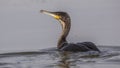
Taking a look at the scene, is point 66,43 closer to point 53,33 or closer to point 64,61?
point 53,33

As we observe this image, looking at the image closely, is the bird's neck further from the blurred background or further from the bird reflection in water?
the bird reflection in water

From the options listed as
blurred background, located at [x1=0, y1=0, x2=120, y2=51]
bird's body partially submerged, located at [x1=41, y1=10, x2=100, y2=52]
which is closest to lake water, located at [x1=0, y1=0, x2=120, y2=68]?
blurred background, located at [x1=0, y1=0, x2=120, y2=51]

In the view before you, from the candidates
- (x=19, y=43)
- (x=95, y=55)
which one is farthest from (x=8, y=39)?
(x=95, y=55)

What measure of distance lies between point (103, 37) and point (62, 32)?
1.20 m

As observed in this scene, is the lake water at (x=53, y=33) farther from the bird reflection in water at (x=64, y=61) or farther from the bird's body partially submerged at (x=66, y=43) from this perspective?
the bird's body partially submerged at (x=66, y=43)

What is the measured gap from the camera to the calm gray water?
1412cm

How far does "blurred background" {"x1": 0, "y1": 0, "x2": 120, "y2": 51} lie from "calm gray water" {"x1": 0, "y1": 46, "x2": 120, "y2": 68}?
63 cm

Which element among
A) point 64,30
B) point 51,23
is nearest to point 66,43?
point 64,30

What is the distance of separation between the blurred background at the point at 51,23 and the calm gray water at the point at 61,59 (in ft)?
2.05

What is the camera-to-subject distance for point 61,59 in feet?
49.5

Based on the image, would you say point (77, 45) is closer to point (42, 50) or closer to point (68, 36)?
point (42, 50)

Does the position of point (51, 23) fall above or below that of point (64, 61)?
above

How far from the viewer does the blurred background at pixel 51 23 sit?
16969 mm

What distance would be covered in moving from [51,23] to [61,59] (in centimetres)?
391
